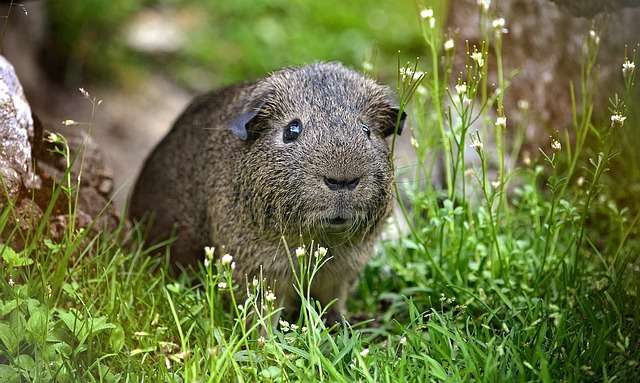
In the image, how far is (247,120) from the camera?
16.9 feet

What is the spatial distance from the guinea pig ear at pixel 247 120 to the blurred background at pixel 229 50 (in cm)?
167

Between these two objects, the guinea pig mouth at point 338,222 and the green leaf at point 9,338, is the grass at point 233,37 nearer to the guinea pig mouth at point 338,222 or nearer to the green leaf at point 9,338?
the guinea pig mouth at point 338,222

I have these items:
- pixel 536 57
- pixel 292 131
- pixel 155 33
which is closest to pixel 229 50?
pixel 155 33

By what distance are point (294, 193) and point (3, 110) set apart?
1.67m

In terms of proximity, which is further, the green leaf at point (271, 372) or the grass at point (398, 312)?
the grass at point (398, 312)

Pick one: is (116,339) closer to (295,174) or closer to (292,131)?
(295,174)

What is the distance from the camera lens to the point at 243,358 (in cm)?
435

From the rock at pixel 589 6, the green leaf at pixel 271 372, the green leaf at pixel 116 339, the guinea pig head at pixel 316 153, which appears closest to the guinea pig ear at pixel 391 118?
the guinea pig head at pixel 316 153

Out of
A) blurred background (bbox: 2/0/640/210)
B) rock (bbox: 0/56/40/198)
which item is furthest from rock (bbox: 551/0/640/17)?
rock (bbox: 0/56/40/198)

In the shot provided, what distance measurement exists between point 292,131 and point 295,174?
0.31m

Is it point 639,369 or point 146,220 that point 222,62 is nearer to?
point 146,220

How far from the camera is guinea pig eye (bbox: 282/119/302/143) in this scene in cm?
500

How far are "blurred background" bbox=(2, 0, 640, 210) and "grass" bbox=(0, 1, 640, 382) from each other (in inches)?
51.7

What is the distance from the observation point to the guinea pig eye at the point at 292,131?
5.00 metres
